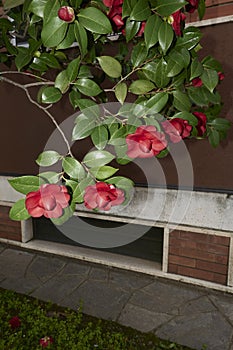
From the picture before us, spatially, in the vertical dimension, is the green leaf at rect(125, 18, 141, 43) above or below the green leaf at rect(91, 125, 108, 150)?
above

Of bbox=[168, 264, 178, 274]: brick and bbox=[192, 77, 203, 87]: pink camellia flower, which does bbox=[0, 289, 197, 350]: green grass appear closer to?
bbox=[168, 264, 178, 274]: brick

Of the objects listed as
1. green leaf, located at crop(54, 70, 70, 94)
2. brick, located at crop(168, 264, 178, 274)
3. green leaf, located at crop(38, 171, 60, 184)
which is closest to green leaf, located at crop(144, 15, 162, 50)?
green leaf, located at crop(54, 70, 70, 94)

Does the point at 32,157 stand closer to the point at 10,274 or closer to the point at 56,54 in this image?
the point at 10,274

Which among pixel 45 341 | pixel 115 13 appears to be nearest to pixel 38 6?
pixel 115 13

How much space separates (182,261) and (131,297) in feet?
2.38

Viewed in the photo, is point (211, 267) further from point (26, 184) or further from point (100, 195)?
point (26, 184)

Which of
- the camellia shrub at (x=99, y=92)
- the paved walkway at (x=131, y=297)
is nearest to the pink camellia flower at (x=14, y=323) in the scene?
the paved walkway at (x=131, y=297)

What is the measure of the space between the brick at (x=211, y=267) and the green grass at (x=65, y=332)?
1020 mm

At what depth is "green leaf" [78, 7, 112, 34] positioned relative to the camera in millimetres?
1063

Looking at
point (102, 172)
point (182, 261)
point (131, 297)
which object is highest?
point (102, 172)

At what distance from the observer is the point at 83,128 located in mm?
1185

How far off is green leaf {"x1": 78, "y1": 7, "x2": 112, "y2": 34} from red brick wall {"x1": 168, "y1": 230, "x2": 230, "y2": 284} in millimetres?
2786

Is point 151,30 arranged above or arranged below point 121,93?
above

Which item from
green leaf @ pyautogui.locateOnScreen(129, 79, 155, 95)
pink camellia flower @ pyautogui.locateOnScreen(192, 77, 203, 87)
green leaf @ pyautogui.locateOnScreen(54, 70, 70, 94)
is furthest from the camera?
pink camellia flower @ pyautogui.locateOnScreen(192, 77, 203, 87)
